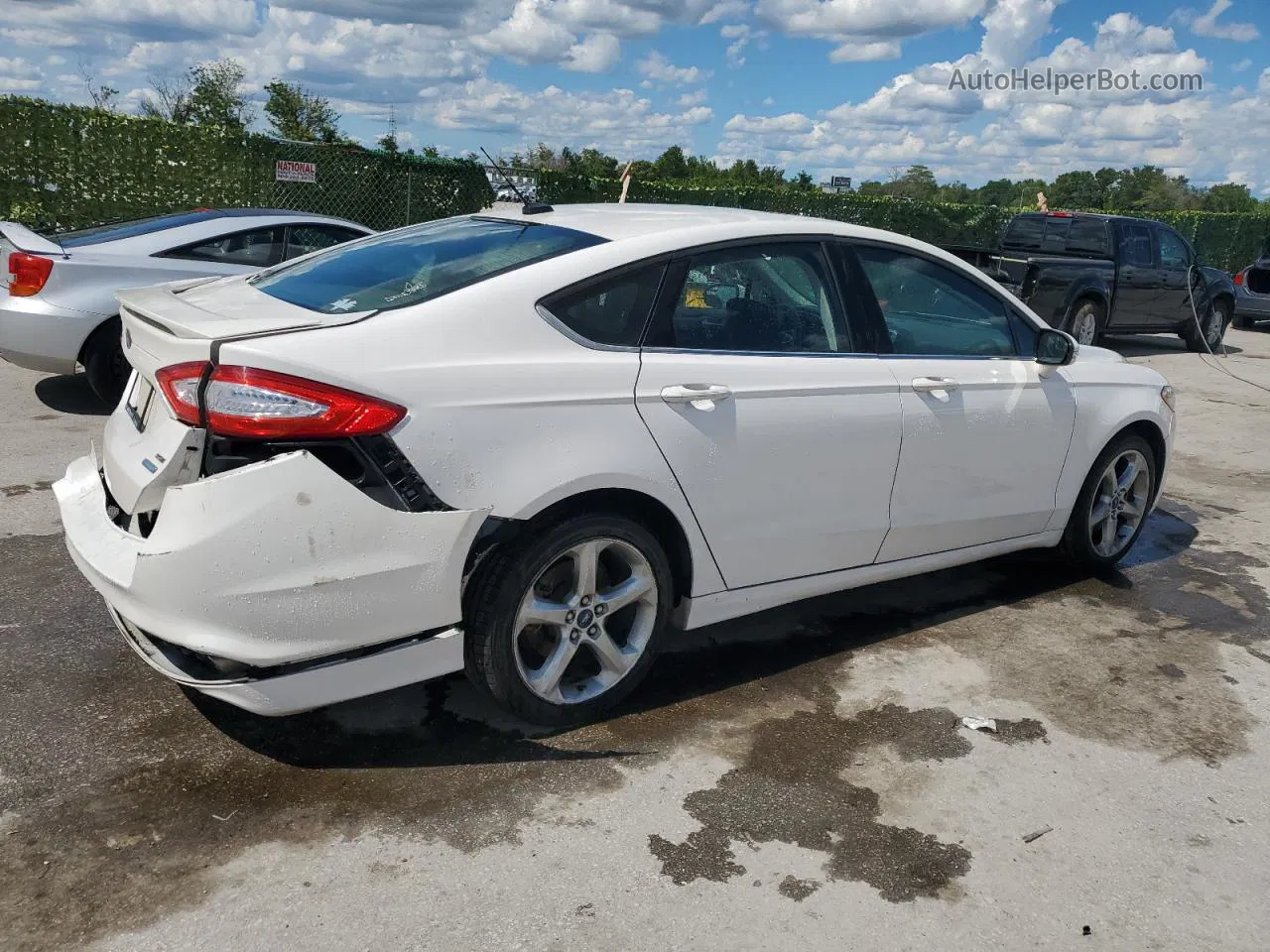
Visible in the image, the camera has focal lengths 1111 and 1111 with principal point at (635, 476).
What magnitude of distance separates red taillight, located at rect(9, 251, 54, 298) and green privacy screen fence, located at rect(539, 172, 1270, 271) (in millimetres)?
7958

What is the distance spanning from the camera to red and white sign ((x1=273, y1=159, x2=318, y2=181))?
13.1 m

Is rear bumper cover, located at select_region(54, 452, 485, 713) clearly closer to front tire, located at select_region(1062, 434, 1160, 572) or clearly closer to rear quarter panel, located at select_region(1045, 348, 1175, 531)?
rear quarter panel, located at select_region(1045, 348, 1175, 531)

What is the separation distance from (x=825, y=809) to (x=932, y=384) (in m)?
1.75

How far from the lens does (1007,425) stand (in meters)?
4.52

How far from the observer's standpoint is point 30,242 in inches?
278

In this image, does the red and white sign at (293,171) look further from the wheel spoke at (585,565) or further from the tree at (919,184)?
the tree at (919,184)

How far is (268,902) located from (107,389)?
18.2 feet

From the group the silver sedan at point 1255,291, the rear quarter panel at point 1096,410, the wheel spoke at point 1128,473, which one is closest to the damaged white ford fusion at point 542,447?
the rear quarter panel at point 1096,410

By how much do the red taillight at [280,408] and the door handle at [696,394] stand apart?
0.98 m

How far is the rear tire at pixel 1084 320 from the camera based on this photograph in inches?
519

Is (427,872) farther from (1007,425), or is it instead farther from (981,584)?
(981,584)

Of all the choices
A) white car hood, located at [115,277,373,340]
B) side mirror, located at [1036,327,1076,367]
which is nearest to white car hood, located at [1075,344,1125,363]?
side mirror, located at [1036,327,1076,367]

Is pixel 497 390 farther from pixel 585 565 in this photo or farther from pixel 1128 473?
pixel 1128 473

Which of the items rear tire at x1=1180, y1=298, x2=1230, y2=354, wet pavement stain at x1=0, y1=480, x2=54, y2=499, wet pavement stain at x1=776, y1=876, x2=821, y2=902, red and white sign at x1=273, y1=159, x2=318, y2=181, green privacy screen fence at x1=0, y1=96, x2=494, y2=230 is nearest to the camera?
wet pavement stain at x1=776, y1=876, x2=821, y2=902
